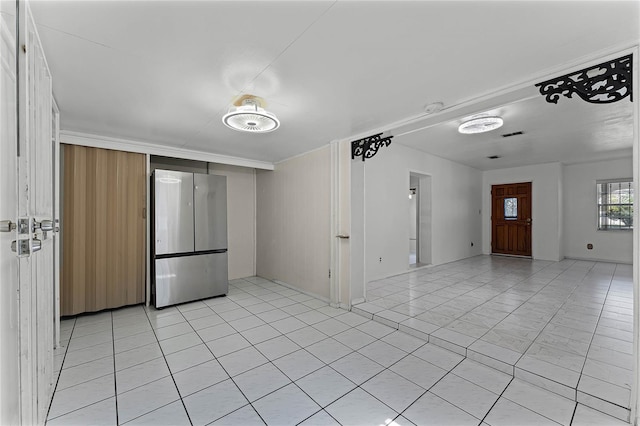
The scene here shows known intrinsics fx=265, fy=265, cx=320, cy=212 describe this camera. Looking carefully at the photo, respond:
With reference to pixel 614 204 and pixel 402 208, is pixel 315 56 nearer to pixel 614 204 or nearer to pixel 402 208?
pixel 402 208

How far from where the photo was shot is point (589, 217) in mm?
6750

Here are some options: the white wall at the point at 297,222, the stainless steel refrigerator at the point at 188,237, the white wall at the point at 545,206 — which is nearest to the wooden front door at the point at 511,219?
the white wall at the point at 545,206

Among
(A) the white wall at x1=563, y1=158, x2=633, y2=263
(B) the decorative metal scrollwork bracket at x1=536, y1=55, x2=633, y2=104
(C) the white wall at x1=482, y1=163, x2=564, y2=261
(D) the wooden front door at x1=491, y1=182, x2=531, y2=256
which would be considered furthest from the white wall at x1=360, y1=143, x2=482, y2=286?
(A) the white wall at x1=563, y1=158, x2=633, y2=263

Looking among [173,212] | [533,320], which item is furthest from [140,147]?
[533,320]

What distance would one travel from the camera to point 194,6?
1.32 meters

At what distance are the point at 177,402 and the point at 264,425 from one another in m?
0.67

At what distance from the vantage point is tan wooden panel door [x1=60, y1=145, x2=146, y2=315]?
3287 millimetres

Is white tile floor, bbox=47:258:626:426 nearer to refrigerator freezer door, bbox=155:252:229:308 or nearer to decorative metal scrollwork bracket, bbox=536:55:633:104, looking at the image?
refrigerator freezer door, bbox=155:252:229:308

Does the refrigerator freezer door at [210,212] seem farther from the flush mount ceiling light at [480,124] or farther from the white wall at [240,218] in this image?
the flush mount ceiling light at [480,124]

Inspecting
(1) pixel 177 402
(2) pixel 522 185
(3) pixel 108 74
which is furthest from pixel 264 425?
(2) pixel 522 185

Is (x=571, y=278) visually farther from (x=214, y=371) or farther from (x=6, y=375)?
(x=6, y=375)

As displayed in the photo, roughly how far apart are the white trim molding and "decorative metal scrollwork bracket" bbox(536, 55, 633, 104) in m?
4.13

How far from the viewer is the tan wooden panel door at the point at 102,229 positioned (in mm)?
3287

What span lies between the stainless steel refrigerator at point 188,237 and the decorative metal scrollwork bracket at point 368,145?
2140mm
